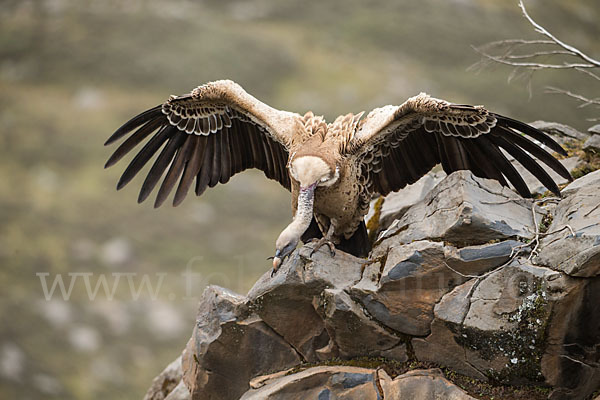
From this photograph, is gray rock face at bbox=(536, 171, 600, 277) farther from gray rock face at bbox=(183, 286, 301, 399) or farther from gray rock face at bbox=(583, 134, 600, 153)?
gray rock face at bbox=(183, 286, 301, 399)

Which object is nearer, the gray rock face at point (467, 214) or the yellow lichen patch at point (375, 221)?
the gray rock face at point (467, 214)

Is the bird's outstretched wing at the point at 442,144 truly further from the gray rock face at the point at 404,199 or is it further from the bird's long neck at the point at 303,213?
the gray rock face at the point at 404,199

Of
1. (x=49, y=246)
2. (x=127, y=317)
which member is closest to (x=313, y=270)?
(x=127, y=317)

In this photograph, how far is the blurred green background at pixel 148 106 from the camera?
383 inches

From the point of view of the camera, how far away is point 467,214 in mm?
3859

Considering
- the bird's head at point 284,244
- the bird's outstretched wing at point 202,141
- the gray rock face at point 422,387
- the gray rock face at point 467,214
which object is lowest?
the gray rock face at point 422,387

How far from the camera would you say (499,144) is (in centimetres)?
432

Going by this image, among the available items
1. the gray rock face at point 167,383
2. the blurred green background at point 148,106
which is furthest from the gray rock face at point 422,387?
the blurred green background at point 148,106

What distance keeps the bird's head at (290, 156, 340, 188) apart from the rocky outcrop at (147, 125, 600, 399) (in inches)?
21.0

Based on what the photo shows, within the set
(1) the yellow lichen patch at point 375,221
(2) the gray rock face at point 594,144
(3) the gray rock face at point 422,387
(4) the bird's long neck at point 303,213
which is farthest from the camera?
(1) the yellow lichen patch at point 375,221

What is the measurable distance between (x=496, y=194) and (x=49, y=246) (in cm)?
836

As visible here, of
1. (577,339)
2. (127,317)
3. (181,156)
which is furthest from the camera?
(127,317)

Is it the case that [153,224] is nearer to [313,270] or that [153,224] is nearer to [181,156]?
[181,156]

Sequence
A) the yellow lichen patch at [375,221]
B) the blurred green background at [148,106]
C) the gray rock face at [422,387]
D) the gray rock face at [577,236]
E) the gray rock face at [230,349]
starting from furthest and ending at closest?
the blurred green background at [148,106] < the yellow lichen patch at [375,221] < the gray rock face at [230,349] < the gray rock face at [422,387] < the gray rock face at [577,236]
